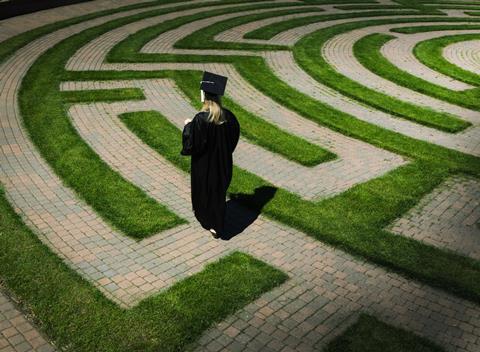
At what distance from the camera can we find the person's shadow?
879 cm

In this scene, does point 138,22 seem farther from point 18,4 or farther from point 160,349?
point 160,349

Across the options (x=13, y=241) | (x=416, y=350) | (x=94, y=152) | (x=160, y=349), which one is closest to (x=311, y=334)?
(x=416, y=350)

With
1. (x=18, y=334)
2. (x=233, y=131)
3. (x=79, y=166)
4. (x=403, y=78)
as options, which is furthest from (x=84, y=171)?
(x=403, y=78)

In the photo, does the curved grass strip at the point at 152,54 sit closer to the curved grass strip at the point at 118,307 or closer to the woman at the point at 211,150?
the woman at the point at 211,150

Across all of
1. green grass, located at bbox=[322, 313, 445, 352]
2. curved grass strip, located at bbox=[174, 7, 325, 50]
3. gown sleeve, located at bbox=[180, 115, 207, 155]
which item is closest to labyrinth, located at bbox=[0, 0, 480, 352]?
green grass, located at bbox=[322, 313, 445, 352]

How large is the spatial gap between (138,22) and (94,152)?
45.7 ft

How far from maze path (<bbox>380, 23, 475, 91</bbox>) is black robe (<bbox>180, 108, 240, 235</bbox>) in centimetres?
1118

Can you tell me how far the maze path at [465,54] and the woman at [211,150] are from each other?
13819 mm

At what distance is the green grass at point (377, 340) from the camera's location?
248 inches

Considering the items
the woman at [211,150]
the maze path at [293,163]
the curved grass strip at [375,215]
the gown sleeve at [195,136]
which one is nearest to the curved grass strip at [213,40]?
the maze path at [293,163]

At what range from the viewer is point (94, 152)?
11.1 meters

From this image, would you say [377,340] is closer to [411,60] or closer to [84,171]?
[84,171]

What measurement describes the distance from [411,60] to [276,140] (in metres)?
9.86

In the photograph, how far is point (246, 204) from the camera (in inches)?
374
